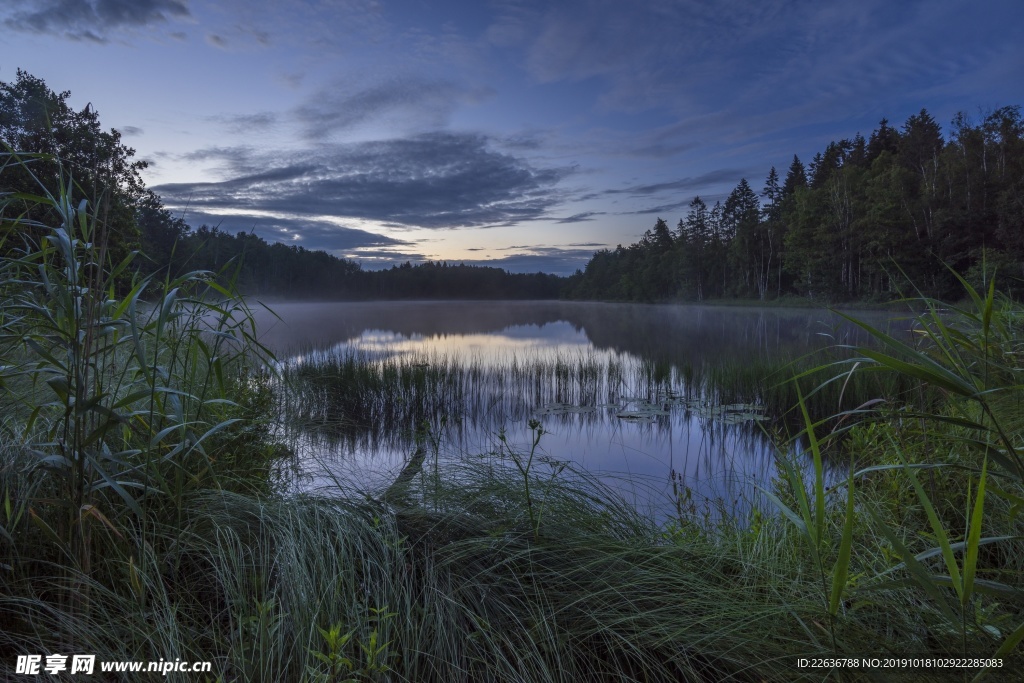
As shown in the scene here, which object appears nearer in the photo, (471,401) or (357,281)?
(471,401)

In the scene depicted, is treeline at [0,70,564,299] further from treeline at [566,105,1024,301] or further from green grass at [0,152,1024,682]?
treeline at [566,105,1024,301]

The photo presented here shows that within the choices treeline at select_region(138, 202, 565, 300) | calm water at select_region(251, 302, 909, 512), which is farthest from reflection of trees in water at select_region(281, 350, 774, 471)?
treeline at select_region(138, 202, 565, 300)

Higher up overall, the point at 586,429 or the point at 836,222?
the point at 836,222

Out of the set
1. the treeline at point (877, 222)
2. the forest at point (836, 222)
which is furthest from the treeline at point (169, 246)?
the treeline at point (877, 222)

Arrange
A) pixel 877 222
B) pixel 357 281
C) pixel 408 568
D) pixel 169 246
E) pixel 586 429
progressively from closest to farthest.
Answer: pixel 408 568 → pixel 586 429 → pixel 169 246 → pixel 877 222 → pixel 357 281

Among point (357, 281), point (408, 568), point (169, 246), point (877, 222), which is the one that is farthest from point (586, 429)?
point (357, 281)

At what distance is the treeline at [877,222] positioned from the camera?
28328mm

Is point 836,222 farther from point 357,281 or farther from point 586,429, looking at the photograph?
point 357,281

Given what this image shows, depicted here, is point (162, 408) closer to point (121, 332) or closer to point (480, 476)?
point (121, 332)

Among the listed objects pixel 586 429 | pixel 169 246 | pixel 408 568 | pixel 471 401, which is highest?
pixel 169 246

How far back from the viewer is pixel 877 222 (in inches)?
1233

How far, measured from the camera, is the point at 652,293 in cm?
6494

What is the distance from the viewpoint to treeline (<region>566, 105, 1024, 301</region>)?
28.3 metres

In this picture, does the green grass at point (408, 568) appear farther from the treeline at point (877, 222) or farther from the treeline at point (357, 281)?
the treeline at point (357, 281)
